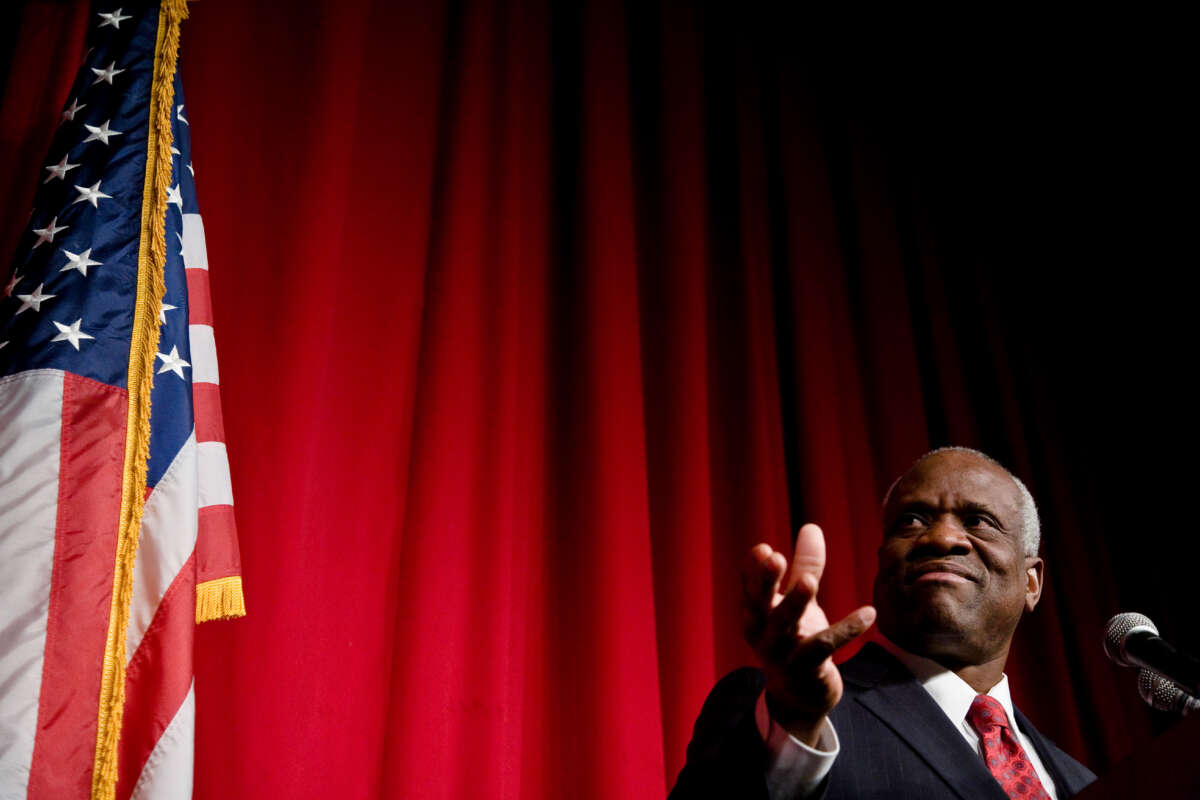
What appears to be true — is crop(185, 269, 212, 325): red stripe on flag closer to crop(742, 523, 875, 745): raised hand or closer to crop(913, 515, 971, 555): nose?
crop(742, 523, 875, 745): raised hand

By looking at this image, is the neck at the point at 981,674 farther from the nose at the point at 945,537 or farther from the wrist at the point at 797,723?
the wrist at the point at 797,723

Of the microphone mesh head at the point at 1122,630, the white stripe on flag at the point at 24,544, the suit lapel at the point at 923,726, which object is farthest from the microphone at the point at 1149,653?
the white stripe on flag at the point at 24,544

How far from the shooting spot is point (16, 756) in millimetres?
1272

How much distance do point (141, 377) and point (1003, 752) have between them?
4.49 feet

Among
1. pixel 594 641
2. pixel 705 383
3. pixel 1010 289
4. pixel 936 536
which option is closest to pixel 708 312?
pixel 705 383

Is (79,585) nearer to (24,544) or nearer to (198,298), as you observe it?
(24,544)

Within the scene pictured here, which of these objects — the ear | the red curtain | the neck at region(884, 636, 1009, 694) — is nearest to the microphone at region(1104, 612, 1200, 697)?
the neck at region(884, 636, 1009, 694)

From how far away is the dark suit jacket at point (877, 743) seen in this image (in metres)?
1.19

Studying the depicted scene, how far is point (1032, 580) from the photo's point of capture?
1.85 metres

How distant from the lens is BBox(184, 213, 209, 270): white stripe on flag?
69.9 inches

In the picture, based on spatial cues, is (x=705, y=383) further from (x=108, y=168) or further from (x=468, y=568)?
(x=108, y=168)

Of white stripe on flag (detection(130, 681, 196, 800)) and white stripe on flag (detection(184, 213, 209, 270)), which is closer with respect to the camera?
white stripe on flag (detection(130, 681, 196, 800))

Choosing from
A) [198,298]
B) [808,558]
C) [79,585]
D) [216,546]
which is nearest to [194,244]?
[198,298]

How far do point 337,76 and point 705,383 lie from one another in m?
1.10
